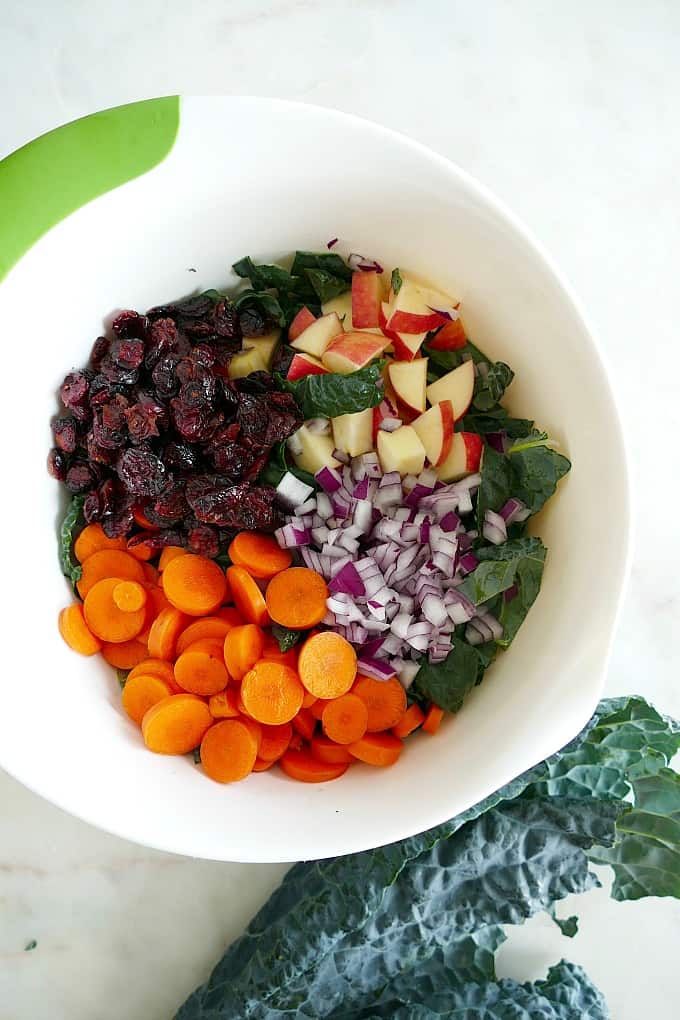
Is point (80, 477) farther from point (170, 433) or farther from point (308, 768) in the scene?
point (308, 768)

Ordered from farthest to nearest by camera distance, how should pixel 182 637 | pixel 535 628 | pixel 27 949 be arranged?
pixel 27 949, pixel 182 637, pixel 535 628

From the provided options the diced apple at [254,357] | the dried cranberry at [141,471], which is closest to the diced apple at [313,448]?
the diced apple at [254,357]

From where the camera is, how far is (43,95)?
1821 mm

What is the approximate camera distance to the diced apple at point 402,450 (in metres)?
1.52

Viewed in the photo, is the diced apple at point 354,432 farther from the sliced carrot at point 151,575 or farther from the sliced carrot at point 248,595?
the sliced carrot at point 151,575

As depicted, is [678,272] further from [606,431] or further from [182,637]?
[182,637]

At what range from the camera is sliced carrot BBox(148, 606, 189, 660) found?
5.03 feet

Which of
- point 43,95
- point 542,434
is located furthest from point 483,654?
point 43,95

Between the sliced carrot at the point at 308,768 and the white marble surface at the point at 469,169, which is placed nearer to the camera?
the sliced carrot at the point at 308,768

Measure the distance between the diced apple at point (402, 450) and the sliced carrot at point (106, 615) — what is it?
51cm

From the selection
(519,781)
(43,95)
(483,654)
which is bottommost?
(519,781)

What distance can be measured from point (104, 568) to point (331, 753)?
0.51 meters

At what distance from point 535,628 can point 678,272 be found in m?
0.90

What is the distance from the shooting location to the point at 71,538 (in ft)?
5.09
